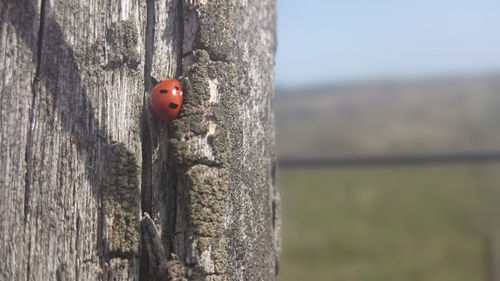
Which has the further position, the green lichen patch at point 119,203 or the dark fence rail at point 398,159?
the dark fence rail at point 398,159

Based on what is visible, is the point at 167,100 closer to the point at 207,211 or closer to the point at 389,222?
the point at 207,211

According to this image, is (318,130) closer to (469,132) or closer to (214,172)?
(469,132)

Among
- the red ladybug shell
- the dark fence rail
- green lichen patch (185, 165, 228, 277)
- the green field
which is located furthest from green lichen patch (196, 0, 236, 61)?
the green field

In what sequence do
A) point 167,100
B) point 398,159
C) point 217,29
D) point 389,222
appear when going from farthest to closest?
point 389,222
point 398,159
point 217,29
point 167,100

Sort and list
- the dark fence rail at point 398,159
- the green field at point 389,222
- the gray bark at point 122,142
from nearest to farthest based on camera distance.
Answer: the gray bark at point 122,142 < the dark fence rail at point 398,159 < the green field at point 389,222

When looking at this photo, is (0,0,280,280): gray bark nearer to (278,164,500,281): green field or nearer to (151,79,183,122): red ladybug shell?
(151,79,183,122): red ladybug shell

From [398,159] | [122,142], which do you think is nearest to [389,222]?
[398,159]

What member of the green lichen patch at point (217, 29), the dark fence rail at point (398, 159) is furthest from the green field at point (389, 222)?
the green lichen patch at point (217, 29)

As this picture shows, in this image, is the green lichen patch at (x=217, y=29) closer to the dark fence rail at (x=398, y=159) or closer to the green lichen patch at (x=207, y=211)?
the green lichen patch at (x=207, y=211)
